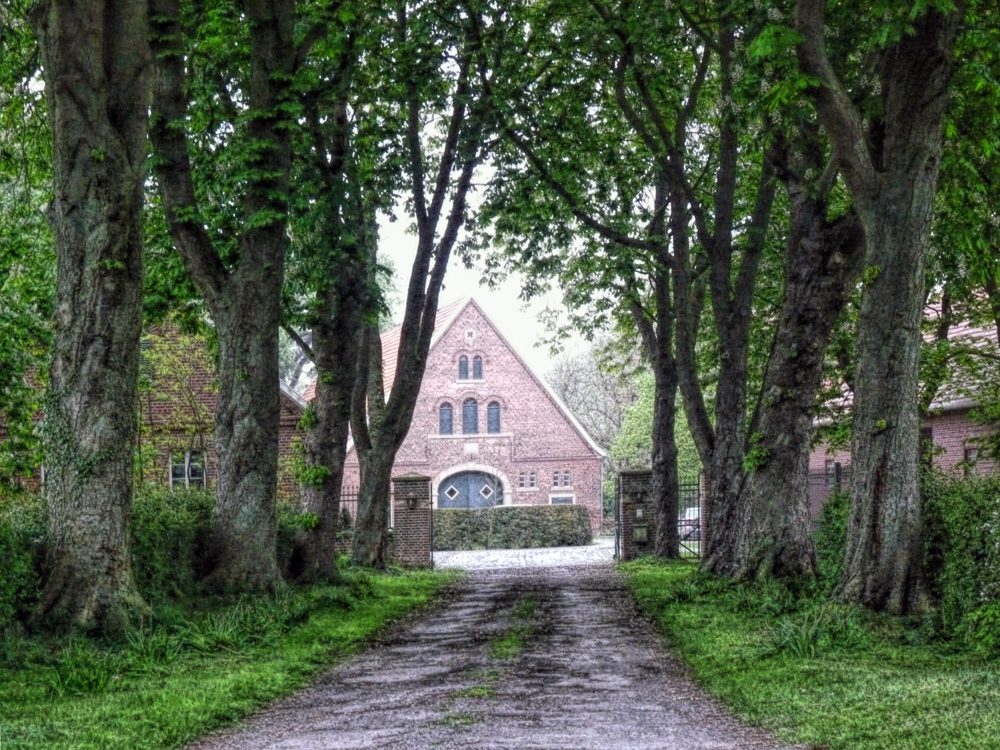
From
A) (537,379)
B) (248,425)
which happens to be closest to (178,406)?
(248,425)

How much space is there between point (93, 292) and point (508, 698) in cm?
590

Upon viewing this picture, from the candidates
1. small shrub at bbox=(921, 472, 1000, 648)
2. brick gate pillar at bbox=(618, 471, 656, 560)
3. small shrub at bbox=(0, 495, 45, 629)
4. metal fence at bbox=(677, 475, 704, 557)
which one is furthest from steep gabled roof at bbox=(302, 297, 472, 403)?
small shrub at bbox=(921, 472, 1000, 648)

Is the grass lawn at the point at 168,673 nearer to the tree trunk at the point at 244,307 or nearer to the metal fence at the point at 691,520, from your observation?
the tree trunk at the point at 244,307

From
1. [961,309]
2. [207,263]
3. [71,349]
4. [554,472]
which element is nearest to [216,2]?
[207,263]

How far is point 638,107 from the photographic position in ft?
73.7

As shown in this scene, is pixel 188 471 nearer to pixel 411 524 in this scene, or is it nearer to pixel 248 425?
pixel 411 524

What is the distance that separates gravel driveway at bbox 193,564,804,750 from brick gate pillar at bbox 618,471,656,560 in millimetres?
15265

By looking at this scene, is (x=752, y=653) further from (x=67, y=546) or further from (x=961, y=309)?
(x=961, y=309)

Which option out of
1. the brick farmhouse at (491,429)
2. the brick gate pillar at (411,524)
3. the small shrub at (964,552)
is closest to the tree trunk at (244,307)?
the small shrub at (964,552)

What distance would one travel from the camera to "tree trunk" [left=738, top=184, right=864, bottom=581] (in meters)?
16.2

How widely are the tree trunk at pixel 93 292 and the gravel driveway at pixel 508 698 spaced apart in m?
2.73

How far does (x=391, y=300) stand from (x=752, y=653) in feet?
178

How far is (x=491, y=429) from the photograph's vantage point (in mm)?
53281

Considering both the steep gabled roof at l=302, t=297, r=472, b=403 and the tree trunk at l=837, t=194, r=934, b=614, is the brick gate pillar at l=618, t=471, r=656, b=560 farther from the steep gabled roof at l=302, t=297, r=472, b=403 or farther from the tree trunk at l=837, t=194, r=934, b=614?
the steep gabled roof at l=302, t=297, r=472, b=403
